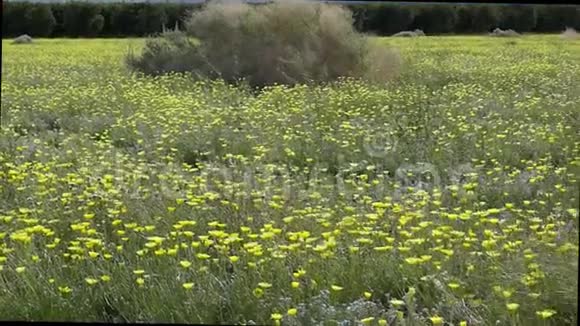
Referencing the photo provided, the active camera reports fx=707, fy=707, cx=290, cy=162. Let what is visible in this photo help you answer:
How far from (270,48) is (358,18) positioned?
752mm

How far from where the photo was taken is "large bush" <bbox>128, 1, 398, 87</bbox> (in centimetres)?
435

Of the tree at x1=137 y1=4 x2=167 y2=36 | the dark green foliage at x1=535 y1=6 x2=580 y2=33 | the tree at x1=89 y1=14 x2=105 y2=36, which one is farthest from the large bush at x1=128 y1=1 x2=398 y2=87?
the dark green foliage at x1=535 y1=6 x2=580 y2=33

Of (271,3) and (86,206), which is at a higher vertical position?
(271,3)

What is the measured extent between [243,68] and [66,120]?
46.6 inches

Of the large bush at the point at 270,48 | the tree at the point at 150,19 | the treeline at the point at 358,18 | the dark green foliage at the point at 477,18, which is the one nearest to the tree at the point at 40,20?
the treeline at the point at 358,18

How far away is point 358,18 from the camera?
4211mm

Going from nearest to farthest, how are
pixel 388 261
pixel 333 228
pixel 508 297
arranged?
pixel 508 297 → pixel 388 261 → pixel 333 228

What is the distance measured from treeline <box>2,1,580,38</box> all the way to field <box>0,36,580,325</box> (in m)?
0.12

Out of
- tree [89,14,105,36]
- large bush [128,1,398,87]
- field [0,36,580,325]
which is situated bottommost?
field [0,36,580,325]

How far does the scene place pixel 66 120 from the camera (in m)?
4.43

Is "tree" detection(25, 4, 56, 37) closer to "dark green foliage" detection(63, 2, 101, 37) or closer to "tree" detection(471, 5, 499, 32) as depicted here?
"dark green foliage" detection(63, 2, 101, 37)

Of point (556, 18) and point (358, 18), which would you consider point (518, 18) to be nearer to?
point (556, 18)

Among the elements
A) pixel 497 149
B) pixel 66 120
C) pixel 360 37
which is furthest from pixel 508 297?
pixel 66 120

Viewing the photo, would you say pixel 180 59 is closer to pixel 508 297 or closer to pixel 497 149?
pixel 497 149
